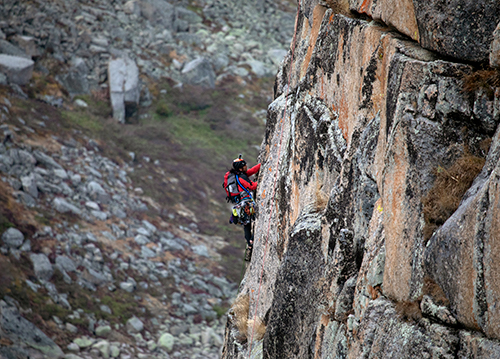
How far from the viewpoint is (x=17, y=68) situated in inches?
1196

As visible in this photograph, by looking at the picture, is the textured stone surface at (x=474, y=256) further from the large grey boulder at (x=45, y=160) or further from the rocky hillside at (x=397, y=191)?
the large grey boulder at (x=45, y=160)

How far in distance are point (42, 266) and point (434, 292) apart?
18.0 meters

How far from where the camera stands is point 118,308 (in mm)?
19938

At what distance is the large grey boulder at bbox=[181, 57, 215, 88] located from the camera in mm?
39438

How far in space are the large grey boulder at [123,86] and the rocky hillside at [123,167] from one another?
102 millimetres

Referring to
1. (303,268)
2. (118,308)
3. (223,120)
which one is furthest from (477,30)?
(223,120)

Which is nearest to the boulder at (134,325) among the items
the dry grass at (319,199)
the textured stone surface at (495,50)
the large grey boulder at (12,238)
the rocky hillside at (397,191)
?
the large grey boulder at (12,238)

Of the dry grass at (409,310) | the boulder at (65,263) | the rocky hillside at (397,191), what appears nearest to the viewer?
the rocky hillside at (397,191)

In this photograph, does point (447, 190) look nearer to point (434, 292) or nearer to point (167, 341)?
point (434, 292)

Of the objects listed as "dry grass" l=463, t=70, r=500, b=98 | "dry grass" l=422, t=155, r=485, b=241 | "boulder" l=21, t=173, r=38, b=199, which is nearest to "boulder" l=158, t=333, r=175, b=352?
"boulder" l=21, t=173, r=38, b=199

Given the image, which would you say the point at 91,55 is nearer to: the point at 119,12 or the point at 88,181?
the point at 119,12

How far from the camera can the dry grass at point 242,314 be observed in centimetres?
1155

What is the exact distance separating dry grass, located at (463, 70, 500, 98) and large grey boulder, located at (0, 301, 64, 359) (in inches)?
652

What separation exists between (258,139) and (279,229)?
2605 centimetres
